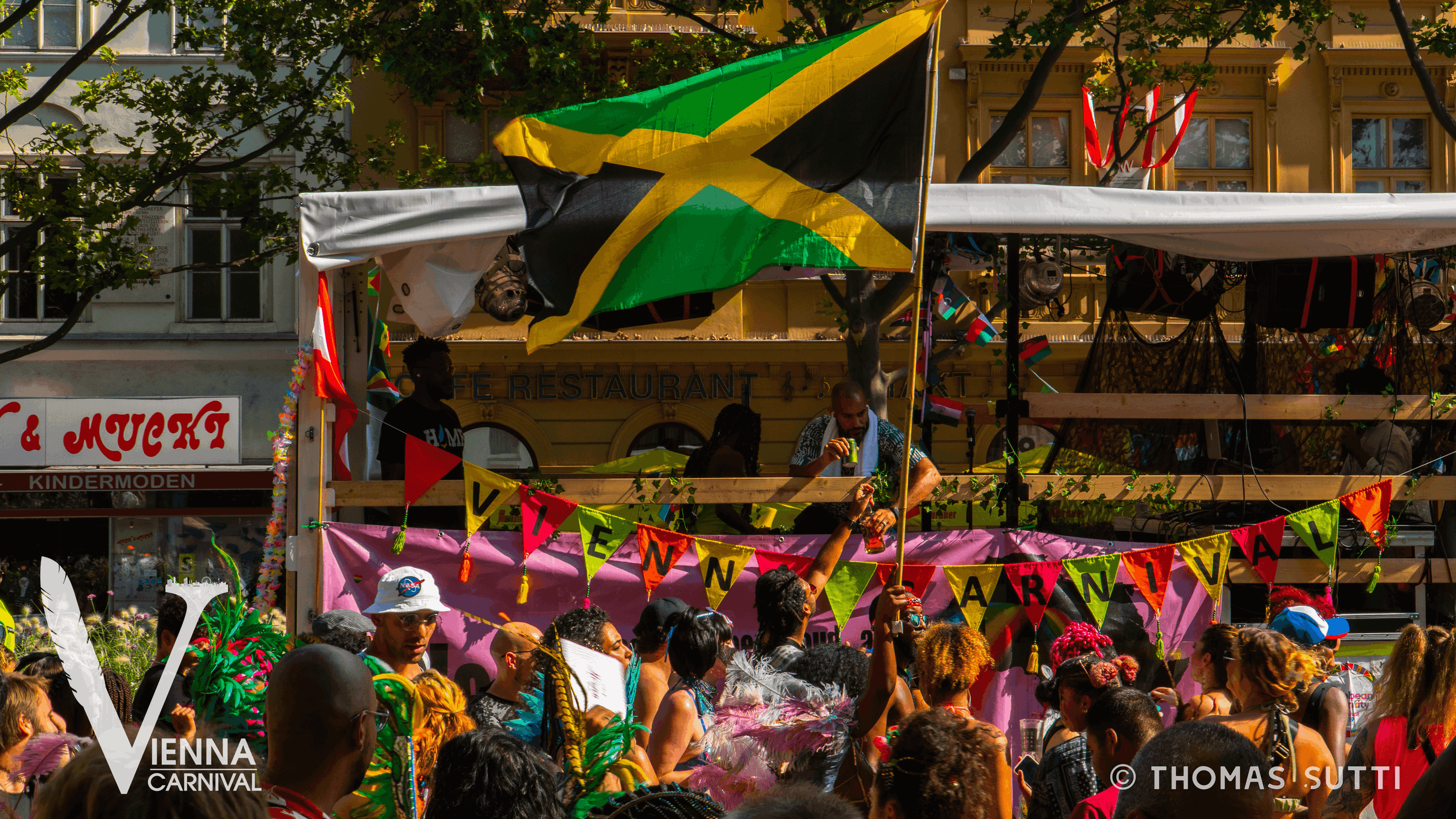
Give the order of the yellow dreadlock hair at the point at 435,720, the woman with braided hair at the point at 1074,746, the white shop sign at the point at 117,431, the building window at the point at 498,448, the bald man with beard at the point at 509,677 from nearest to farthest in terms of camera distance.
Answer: the yellow dreadlock hair at the point at 435,720 < the woman with braided hair at the point at 1074,746 < the bald man with beard at the point at 509,677 < the white shop sign at the point at 117,431 < the building window at the point at 498,448

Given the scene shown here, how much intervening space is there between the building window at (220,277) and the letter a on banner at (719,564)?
14.6m

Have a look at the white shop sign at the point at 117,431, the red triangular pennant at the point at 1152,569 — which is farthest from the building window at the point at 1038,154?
the red triangular pennant at the point at 1152,569

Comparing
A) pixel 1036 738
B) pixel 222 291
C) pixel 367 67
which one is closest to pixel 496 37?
pixel 367 67

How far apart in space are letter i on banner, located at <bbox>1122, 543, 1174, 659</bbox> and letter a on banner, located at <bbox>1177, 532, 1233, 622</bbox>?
100 millimetres

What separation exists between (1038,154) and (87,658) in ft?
Answer: 61.8

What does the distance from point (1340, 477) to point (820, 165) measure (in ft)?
10.2

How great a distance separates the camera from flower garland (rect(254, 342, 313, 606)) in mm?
5797

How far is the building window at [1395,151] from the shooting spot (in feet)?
64.0

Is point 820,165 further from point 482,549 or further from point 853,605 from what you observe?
point 482,549

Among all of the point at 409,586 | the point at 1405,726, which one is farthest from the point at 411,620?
the point at 1405,726

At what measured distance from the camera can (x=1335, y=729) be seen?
4438 millimetres

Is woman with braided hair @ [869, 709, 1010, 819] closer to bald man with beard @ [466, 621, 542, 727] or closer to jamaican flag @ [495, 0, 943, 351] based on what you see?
bald man with beard @ [466, 621, 542, 727]

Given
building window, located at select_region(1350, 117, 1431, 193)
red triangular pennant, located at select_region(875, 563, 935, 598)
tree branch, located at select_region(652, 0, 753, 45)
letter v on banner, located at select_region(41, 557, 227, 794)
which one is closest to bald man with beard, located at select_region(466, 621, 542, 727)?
letter v on banner, located at select_region(41, 557, 227, 794)

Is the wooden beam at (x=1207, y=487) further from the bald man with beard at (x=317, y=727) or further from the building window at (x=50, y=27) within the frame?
the building window at (x=50, y=27)
